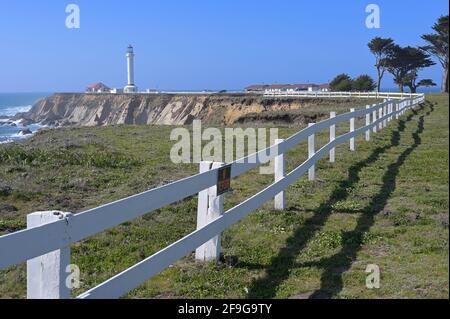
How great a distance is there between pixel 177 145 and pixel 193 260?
10991 millimetres

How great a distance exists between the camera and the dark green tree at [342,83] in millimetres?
79875

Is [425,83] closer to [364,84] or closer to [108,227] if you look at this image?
[364,84]

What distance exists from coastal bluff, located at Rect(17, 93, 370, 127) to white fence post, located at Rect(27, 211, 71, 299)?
3680cm

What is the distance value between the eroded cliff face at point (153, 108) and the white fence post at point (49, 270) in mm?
46548

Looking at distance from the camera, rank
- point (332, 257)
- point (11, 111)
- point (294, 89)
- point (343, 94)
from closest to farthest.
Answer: point (332, 257), point (343, 94), point (294, 89), point (11, 111)

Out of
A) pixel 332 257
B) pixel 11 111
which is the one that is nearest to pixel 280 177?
pixel 332 257

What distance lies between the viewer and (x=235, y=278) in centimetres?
550

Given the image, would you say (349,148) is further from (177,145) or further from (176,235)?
(176,235)

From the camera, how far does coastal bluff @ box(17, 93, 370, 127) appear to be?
6178 centimetres

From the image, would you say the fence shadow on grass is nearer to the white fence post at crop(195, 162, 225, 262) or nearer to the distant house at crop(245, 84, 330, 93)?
the white fence post at crop(195, 162, 225, 262)

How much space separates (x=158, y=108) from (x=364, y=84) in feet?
101

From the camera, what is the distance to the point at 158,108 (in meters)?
88.3

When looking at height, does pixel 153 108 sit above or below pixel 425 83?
below
